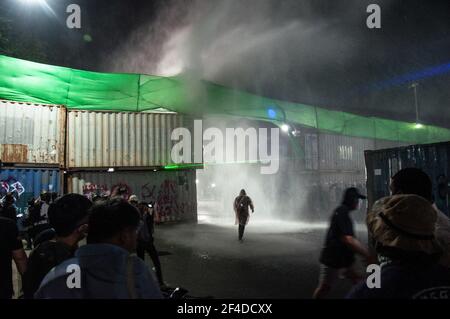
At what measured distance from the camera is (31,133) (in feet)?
38.3

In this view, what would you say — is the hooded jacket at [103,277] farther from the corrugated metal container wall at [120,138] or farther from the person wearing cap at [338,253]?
the corrugated metal container wall at [120,138]

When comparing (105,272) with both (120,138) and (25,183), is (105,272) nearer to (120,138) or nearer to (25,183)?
(25,183)

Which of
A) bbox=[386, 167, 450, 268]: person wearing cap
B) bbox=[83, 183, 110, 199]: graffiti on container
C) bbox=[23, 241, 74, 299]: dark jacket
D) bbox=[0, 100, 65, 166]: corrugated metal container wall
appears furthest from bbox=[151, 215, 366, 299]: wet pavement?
bbox=[0, 100, 65, 166]: corrugated metal container wall

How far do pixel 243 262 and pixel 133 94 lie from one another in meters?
7.21

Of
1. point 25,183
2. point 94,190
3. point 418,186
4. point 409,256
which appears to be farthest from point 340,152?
point 409,256

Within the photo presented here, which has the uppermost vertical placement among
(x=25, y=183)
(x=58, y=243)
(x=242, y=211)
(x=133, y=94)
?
(x=133, y=94)

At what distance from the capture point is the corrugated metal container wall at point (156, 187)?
42.2 feet

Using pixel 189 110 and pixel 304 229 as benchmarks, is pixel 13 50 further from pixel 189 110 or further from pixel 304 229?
pixel 304 229

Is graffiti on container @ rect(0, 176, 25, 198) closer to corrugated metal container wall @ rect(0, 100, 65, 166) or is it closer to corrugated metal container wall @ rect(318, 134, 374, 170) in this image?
corrugated metal container wall @ rect(0, 100, 65, 166)

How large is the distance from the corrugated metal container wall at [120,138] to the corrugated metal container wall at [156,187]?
1.45 feet

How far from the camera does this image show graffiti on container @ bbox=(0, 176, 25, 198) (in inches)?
429

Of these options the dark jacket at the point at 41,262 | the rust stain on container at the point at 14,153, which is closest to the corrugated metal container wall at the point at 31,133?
the rust stain on container at the point at 14,153

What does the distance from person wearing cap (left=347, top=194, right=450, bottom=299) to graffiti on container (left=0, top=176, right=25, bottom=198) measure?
475 inches
